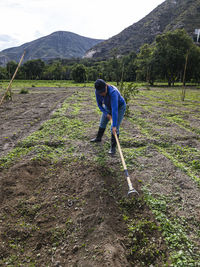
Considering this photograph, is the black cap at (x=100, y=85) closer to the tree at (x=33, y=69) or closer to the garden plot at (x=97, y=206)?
the garden plot at (x=97, y=206)

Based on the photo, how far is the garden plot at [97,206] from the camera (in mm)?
2746

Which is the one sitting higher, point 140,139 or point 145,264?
point 140,139

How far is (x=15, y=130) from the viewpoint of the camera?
7.87 m

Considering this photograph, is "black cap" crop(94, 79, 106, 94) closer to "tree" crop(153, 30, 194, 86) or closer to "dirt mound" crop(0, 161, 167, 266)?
"dirt mound" crop(0, 161, 167, 266)

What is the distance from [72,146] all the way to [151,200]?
3305 millimetres

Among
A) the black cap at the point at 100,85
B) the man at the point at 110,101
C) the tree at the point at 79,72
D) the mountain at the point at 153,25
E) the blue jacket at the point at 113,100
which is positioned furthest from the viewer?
the mountain at the point at 153,25

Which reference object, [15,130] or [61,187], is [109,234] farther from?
[15,130]

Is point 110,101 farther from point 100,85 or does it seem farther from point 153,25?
point 153,25

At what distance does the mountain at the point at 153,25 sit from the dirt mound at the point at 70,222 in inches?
4979

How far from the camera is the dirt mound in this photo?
271cm

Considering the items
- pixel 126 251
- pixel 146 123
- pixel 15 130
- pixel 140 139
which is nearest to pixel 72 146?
pixel 140 139

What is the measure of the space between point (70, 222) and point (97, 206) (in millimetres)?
579

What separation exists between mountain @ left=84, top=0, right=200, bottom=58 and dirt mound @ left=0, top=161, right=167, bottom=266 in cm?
12648

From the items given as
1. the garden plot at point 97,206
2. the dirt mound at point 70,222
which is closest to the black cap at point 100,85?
the garden plot at point 97,206
